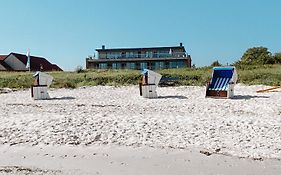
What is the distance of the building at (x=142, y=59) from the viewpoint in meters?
42.6

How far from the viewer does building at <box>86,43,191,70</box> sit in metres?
42.6

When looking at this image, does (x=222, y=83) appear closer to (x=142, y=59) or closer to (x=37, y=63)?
(x=142, y=59)

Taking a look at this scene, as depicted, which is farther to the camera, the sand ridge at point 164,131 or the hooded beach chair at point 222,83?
the hooded beach chair at point 222,83

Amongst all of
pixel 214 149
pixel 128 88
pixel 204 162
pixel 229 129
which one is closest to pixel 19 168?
pixel 204 162

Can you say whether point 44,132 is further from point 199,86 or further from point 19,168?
point 199,86

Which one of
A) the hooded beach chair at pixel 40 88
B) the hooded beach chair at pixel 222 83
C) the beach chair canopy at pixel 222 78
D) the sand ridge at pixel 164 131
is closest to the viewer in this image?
the sand ridge at pixel 164 131

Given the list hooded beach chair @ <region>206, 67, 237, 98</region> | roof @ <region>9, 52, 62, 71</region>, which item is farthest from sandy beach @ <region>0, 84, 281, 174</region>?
Answer: roof @ <region>9, 52, 62, 71</region>

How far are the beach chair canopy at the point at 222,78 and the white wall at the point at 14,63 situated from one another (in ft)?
128

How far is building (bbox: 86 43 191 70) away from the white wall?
424 inches

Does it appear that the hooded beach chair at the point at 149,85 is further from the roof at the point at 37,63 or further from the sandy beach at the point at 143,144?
the roof at the point at 37,63

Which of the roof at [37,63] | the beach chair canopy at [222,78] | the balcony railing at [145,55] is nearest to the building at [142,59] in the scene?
the balcony railing at [145,55]

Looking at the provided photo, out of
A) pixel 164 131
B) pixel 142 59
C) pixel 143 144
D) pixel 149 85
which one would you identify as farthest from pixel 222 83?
pixel 142 59

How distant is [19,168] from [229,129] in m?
4.16

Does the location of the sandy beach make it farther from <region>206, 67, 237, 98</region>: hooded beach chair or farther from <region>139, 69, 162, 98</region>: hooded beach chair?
<region>139, 69, 162, 98</region>: hooded beach chair
